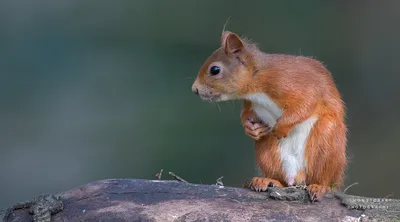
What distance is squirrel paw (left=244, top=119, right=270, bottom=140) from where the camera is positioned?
3.41m

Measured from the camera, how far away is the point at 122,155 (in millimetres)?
5766

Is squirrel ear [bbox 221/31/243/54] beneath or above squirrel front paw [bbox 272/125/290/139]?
above

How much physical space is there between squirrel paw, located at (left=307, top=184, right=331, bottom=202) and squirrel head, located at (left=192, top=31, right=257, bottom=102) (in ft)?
1.76

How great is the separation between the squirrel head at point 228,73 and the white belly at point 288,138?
8 cm

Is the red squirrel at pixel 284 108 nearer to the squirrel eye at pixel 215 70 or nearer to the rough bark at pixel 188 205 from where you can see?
the squirrel eye at pixel 215 70

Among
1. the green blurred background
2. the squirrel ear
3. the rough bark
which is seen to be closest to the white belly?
the squirrel ear

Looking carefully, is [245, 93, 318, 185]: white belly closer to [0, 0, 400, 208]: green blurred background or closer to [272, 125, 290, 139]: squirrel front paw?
[272, 125, 290, 139]: squirrel front paw

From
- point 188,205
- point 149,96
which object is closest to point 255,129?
point 188,205

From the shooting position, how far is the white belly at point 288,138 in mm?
3402

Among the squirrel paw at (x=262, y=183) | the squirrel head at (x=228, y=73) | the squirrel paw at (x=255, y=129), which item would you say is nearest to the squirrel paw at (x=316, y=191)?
the squirrel paw at (x=262, y=183)

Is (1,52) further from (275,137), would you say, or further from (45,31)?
(275,137)

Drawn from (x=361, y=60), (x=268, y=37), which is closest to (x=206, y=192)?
(x=268, y=37)

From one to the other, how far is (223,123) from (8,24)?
176 centimetres

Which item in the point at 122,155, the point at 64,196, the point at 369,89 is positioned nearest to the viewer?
the point at 64,196
